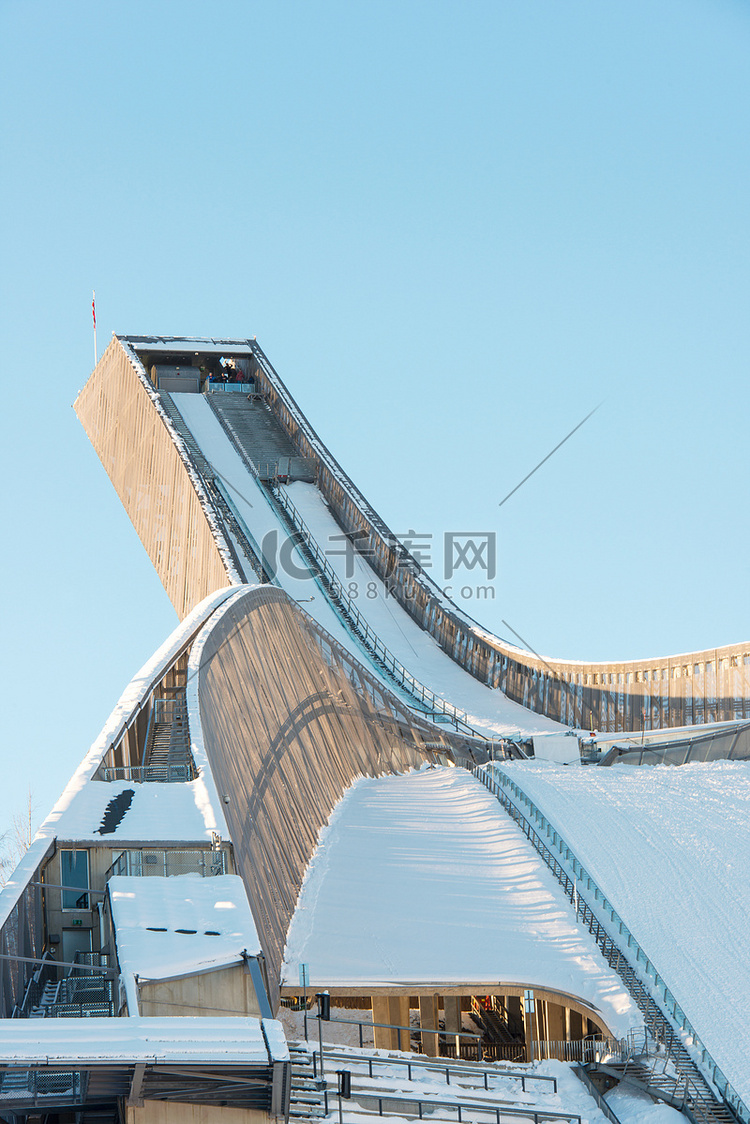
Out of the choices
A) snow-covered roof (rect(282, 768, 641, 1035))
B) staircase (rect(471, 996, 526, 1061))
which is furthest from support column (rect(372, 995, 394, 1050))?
staircase (rect(471, 996, 526, 1061))

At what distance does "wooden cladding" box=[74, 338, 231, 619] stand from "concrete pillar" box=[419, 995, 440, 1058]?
16.3 metres

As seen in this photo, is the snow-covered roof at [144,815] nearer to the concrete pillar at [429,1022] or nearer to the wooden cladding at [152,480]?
the concrete pillar at [429,1022]

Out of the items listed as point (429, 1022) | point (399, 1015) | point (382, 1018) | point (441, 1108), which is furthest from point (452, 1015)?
point (441, 1108)

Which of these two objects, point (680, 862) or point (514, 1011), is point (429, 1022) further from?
point (680, 862)

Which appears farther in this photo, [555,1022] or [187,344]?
[187,344]

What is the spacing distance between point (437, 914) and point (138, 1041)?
25.6ft

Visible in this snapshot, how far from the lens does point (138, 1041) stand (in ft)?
22.8

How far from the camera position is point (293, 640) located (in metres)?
21.2

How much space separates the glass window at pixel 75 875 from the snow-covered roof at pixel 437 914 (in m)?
3.15

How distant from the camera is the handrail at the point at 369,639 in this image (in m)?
27.7

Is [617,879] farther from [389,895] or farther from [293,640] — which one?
[293,640]

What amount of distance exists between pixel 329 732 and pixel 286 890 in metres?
6.93

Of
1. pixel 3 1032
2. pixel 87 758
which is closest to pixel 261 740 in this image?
pixel 87 758

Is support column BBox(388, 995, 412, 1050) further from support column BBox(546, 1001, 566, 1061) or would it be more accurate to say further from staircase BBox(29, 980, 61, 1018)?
staircase BBox(29, 980, 61, 1018)
